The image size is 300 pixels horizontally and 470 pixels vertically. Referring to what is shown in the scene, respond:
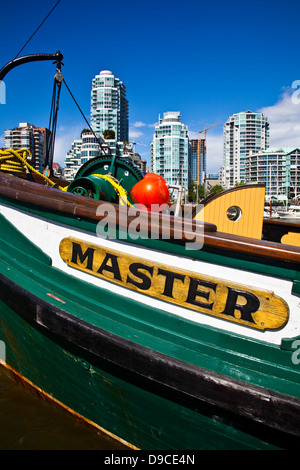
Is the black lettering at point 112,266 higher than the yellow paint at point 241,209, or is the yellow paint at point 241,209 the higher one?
the yellow paint at point 241,209

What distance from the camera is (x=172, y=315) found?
1891 millimetres

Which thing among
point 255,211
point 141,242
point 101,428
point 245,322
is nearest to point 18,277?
point 141,242

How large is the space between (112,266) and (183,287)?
52 cm

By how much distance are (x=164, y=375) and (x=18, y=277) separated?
4.67 feet

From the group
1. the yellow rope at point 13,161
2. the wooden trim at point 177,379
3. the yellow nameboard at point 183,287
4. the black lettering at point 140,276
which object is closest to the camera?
the wooden trim at point 177,379

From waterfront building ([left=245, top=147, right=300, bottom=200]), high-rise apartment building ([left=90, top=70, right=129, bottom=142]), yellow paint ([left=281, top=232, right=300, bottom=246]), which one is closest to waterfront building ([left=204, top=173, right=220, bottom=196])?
yellow paint ([left=281, top=232, right=300, bottom=246])

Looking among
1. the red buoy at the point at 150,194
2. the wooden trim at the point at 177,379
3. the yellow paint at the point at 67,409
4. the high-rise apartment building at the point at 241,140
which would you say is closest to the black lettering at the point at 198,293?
the wooden trim at the point at 177,379

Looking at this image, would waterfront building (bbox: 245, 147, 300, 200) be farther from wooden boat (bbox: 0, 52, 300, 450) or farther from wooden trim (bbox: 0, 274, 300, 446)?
wooden trim (bbox: 0, 274, 300, 446)

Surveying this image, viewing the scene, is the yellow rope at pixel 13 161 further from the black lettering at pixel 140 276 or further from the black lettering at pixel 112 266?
the black lettering at pixel 140 276

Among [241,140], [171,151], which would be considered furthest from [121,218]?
[241,140]

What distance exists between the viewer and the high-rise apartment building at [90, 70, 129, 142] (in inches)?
5217

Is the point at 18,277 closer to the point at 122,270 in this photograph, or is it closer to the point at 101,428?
the point at 122,270

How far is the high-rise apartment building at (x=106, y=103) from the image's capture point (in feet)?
435

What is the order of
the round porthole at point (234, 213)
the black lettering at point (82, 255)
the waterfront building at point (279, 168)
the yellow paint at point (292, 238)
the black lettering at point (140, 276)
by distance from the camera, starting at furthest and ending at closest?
the waterfront building at point (279, 168) → the yellow paint at point (292, 238) → the round porthole at point (234, 213) → the black lettering at point (82, 255) → the black lettering at point (140, 276)
